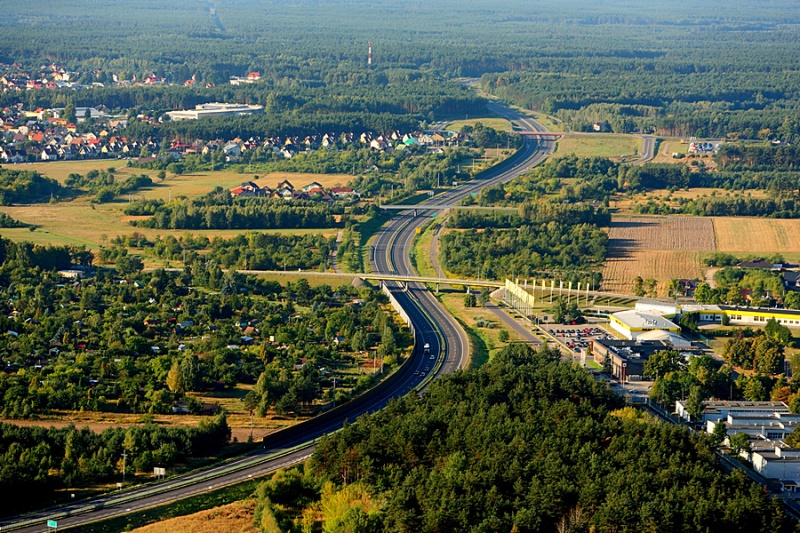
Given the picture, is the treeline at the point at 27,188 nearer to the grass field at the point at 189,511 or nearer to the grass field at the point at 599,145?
the grass field at the point at 599,145

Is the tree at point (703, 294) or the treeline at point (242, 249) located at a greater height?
the tree at point (703, 294)

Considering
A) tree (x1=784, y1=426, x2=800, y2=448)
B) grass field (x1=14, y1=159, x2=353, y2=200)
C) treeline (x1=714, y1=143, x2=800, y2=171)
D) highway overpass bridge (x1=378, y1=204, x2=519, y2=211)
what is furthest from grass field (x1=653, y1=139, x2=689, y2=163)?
tree (x1=784, y1=426, x2=800, y2=448)

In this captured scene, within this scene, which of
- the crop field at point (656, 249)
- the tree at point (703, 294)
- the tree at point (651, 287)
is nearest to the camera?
the tree at point (703, 294)

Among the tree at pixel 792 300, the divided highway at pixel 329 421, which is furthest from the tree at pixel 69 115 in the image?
the tree at pixel 792 300

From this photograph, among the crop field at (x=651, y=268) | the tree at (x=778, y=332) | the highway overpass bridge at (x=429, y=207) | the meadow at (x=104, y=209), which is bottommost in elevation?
the meadow at (x=104, y=209)

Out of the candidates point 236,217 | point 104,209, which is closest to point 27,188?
point 104,209

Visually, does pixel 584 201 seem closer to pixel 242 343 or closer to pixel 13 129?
pixel 242 343

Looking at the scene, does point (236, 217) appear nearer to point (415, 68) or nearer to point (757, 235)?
point (757, 235)

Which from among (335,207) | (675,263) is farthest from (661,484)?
(335,207)
